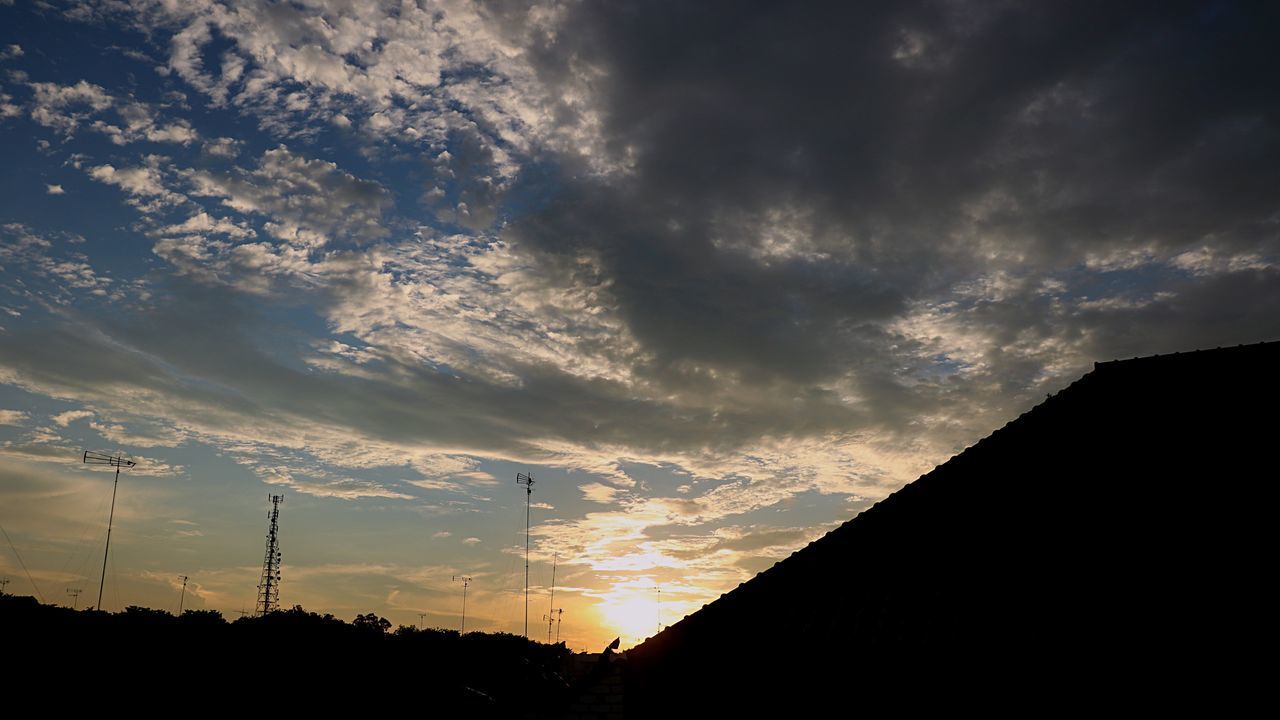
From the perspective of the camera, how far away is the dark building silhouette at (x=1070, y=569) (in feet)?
31.4

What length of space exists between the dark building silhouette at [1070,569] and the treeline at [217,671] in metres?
17.8

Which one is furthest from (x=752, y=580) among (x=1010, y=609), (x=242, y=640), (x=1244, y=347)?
(x=242, y=640)

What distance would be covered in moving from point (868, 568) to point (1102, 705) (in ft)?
17.2

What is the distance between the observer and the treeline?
3841 centimetres

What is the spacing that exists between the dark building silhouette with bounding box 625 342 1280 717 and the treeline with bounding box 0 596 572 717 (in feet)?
58.4

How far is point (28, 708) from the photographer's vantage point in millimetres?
36375

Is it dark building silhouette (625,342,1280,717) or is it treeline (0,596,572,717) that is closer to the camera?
dark building silhouette (625,342,1280,717)

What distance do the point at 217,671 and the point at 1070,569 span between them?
46.6 metres

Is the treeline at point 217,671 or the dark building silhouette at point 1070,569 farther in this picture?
the treeline at point 217,671

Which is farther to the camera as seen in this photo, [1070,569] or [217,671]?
[217,671]

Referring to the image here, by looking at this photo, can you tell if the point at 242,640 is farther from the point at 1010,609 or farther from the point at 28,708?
the point at 1010,609

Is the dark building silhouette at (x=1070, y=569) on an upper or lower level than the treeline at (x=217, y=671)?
upper

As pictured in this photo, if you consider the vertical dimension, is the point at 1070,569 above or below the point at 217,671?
above

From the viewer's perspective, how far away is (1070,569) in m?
11.0
